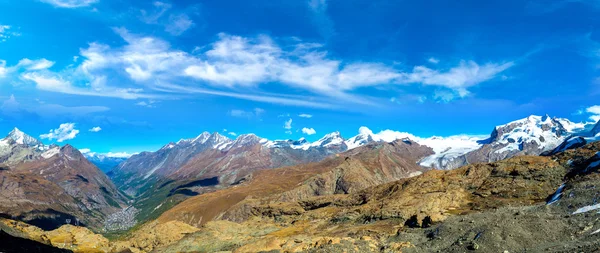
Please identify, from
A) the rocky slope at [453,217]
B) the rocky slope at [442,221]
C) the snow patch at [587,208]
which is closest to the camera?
the rocky slope at [453,217]

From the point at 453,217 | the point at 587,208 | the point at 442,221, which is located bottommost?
the point at 442,221

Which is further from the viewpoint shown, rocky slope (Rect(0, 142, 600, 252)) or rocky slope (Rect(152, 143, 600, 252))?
rocky slope (Rect(0, 142, 600, 252))

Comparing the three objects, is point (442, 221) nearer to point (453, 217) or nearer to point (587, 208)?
point (453, 217)

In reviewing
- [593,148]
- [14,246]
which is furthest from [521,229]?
[14,246]

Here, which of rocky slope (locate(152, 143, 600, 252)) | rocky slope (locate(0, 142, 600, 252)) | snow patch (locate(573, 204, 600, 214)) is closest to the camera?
rocky slope (locate(152, 143, 600, 252))

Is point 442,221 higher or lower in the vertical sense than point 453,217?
lower

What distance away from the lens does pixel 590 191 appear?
6800cm

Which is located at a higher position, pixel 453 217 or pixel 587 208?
pixel 587 208

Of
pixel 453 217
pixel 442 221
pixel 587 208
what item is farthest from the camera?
pixel 453 217

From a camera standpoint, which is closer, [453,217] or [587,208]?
[587,208]

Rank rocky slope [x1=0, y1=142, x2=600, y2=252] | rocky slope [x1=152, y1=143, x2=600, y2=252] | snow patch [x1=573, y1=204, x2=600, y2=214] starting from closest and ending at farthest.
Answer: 1. rocky slope [x1=152, y1=143, x2=600, y2=252]
2. rocky slope [x1=0, y1=142, x2=600, y2=252]
3. snow patch [x1=573, y1=204, x2=600, y2=214]

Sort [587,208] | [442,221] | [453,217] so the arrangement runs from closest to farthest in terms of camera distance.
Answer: [587,208]
[442,221]
[453,217]

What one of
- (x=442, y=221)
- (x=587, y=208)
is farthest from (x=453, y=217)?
(x=587, y=208)

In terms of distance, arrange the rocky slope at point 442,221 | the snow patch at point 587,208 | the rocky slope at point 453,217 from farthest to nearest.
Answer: the snow patch at point 587,208 → the rocky slope at point 442,221 → the rocky slope at point 453,217
